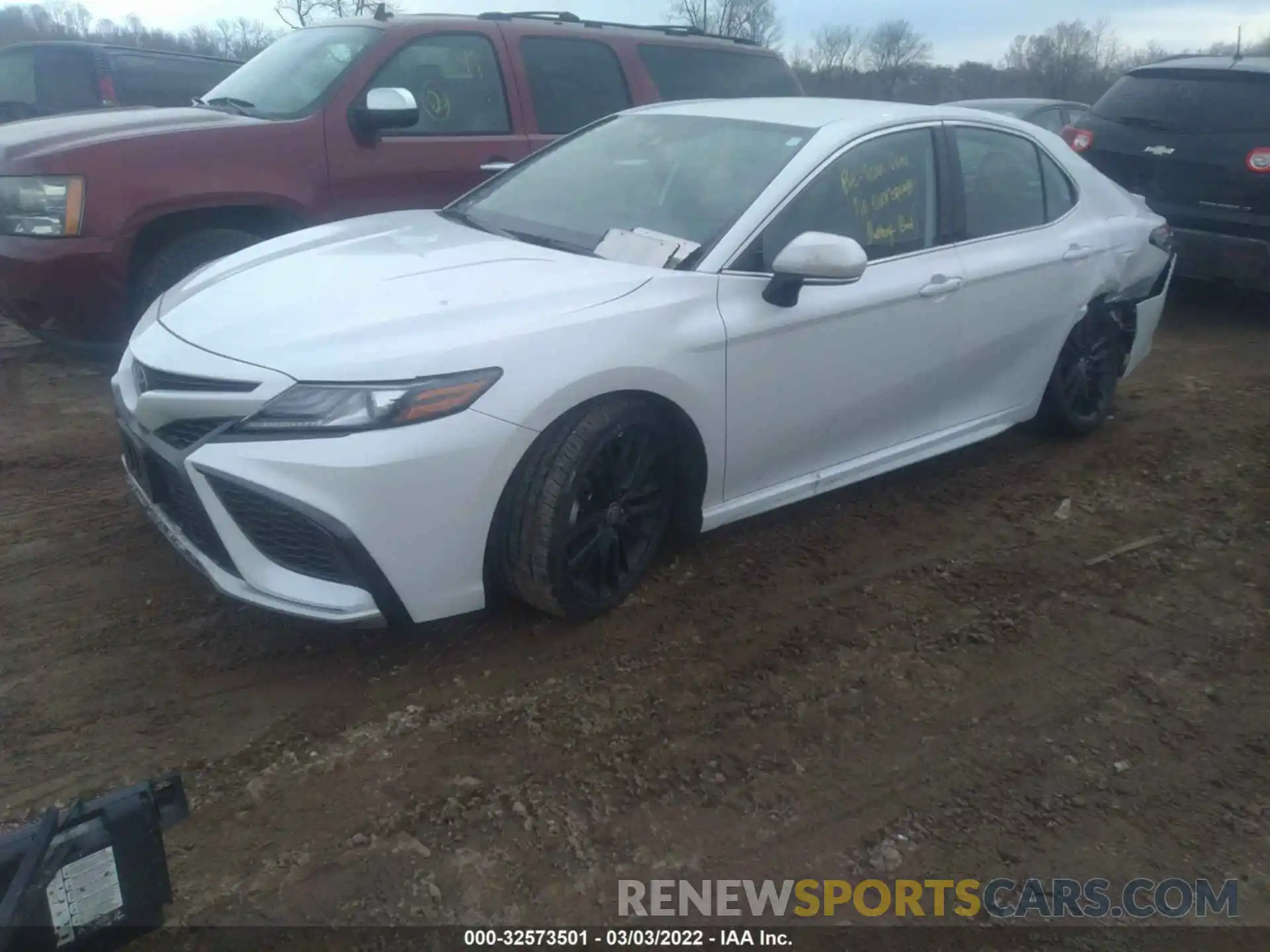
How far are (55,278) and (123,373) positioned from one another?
1.67 meters

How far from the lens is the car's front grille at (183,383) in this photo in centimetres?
278

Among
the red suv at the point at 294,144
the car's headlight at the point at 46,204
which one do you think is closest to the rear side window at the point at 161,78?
the red suv at the point at 294,144

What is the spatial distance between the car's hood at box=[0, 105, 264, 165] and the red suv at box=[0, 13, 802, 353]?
0.02m

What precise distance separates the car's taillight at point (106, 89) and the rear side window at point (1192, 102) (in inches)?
324

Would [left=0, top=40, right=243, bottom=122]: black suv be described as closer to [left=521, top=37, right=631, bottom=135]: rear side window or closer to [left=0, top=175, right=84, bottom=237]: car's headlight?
[left=521, top=37, right=631, bottom=135]: rear side window

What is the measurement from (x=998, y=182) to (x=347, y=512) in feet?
10.1

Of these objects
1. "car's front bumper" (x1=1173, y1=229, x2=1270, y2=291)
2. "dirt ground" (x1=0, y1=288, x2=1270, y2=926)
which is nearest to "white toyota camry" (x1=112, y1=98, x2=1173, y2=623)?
"dirt ground" (x1=0, y1=288, x2=1270, y2=926)

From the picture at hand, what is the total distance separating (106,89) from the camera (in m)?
9.34

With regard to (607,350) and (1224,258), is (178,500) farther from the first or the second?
(1224,258)

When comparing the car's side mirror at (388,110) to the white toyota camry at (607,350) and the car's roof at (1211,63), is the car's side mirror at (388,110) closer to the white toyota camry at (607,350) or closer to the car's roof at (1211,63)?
the white toyota camry at (607,350)

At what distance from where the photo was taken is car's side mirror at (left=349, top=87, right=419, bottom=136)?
5.08 meters

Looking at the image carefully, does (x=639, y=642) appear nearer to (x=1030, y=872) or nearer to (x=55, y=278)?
(x=1030, y=872)

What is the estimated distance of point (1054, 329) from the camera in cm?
450

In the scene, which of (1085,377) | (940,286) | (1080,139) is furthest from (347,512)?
(1080,139)
